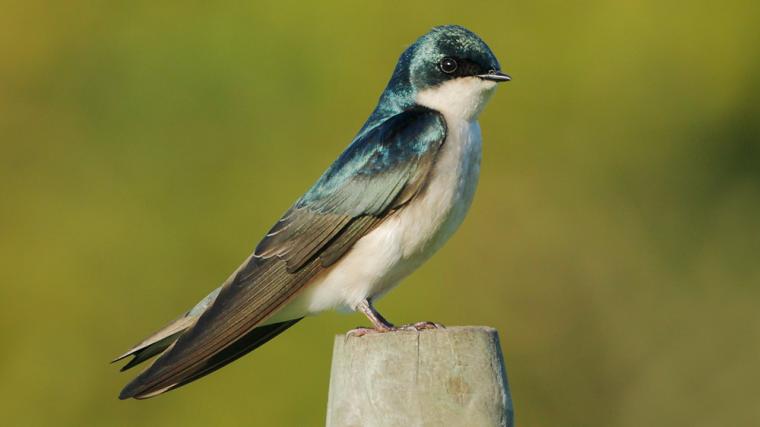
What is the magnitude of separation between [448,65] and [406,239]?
48 cm

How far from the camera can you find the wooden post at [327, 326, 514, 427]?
2.16 meters

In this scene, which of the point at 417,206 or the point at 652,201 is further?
the point at 652,201

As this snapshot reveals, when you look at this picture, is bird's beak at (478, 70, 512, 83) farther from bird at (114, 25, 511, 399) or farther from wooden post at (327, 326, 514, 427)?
wooden post at (327, 326, 514, 427)

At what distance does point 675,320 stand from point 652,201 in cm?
40

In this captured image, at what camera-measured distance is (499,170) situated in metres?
4.22

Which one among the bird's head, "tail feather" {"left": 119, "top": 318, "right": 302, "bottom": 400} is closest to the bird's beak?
the bird's head

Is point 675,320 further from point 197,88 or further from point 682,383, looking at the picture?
point 197,88

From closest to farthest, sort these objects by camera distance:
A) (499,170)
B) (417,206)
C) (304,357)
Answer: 1. (417,206)
2. (304,357)
3. (499,170)

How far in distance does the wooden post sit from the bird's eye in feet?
3.44

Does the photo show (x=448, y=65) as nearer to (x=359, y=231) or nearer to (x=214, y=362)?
(x=359, y=231)

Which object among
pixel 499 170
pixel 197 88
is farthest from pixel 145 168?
pixel 499 170

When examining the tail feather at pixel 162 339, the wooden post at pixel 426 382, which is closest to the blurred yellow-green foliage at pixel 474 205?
the tail feather at pixel 162 339

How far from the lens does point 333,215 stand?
295cm

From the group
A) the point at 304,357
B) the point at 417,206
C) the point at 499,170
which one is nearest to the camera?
the point at 417,206
